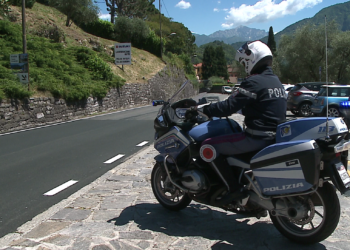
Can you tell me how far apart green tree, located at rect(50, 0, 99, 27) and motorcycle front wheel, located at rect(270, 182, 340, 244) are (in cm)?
3746

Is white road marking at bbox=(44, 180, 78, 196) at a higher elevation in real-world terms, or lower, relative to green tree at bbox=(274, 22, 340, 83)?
lower

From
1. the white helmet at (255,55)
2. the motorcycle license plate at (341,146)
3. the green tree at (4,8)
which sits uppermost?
the green tree at (4,8)

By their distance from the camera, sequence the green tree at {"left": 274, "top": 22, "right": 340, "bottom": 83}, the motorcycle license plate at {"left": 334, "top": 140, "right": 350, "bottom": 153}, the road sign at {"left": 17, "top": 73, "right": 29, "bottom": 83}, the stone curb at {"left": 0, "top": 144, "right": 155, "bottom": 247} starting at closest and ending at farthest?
the motorcycle license plate at {"left": 334, "top": 140, "right": 350, "bottom": 153}
the stone curb at {"left": 0, "top": 144, "right": 155, "bottom": 247}
the road sign at {"left": 17, "top": 73, "right": 29, "bottom": 83}
the green tree at {"left": 274, "top": 22, "right": 340, "bottom": 83}

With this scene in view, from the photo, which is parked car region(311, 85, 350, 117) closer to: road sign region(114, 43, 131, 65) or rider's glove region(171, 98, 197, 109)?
rider's glove region(171, 98, 197, 109)

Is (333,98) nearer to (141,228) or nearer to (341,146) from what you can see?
(341,146)

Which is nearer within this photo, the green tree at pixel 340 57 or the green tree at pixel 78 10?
the green tree at pixel 78 10

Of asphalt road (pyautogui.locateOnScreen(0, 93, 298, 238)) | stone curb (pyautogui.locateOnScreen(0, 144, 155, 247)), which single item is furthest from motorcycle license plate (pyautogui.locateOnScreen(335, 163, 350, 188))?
stone curb (pyautogui.locateOnScreen(0, 144, 155, 247))

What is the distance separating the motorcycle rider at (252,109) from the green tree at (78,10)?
120 ft

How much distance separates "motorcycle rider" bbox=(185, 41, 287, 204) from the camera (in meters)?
3.42

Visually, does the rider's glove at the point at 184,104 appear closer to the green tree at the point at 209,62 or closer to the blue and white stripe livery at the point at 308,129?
the blue and white stripe livery at the point at 308,129

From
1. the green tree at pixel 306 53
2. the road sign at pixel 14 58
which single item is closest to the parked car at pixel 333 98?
the road sign at pixel 14 58

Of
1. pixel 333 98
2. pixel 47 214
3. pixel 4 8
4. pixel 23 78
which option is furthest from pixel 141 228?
pixel 4 8

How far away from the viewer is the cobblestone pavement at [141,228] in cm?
348

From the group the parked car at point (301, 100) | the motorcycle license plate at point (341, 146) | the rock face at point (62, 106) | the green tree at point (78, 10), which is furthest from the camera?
the green tree at point (78, 10)
